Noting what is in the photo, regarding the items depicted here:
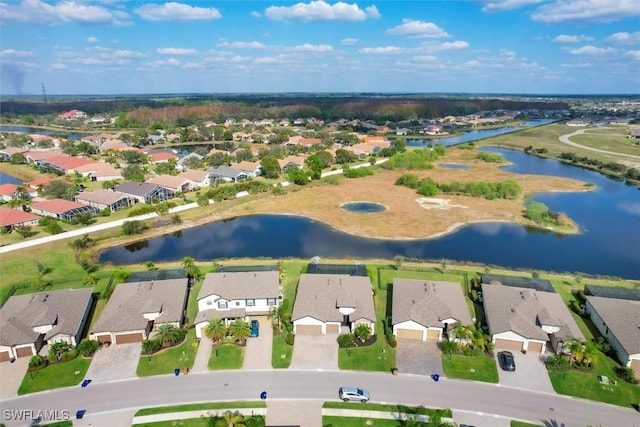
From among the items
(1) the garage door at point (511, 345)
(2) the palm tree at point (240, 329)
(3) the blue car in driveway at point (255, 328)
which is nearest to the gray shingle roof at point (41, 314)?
(2) the palm tree at point (240, 329)

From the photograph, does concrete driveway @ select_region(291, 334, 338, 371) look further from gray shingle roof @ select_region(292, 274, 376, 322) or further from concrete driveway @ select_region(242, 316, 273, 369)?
concrete driveway @ select_region(242, 316, 273, 369)

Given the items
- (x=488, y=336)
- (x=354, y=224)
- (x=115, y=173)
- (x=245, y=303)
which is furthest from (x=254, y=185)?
(x=488, y=336)

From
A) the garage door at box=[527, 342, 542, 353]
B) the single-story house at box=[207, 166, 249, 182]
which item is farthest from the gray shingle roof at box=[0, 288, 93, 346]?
the single-story house at box=[207, 166, 249, 182]

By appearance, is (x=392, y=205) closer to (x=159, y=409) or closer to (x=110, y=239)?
(x=110, y=239)

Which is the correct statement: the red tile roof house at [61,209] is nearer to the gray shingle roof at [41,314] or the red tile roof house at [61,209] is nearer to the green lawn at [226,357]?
the gray shingle roof at [41,314]

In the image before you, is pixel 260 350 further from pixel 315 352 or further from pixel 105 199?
pixel 105 199

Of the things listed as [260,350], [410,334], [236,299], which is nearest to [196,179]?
[236,299]
